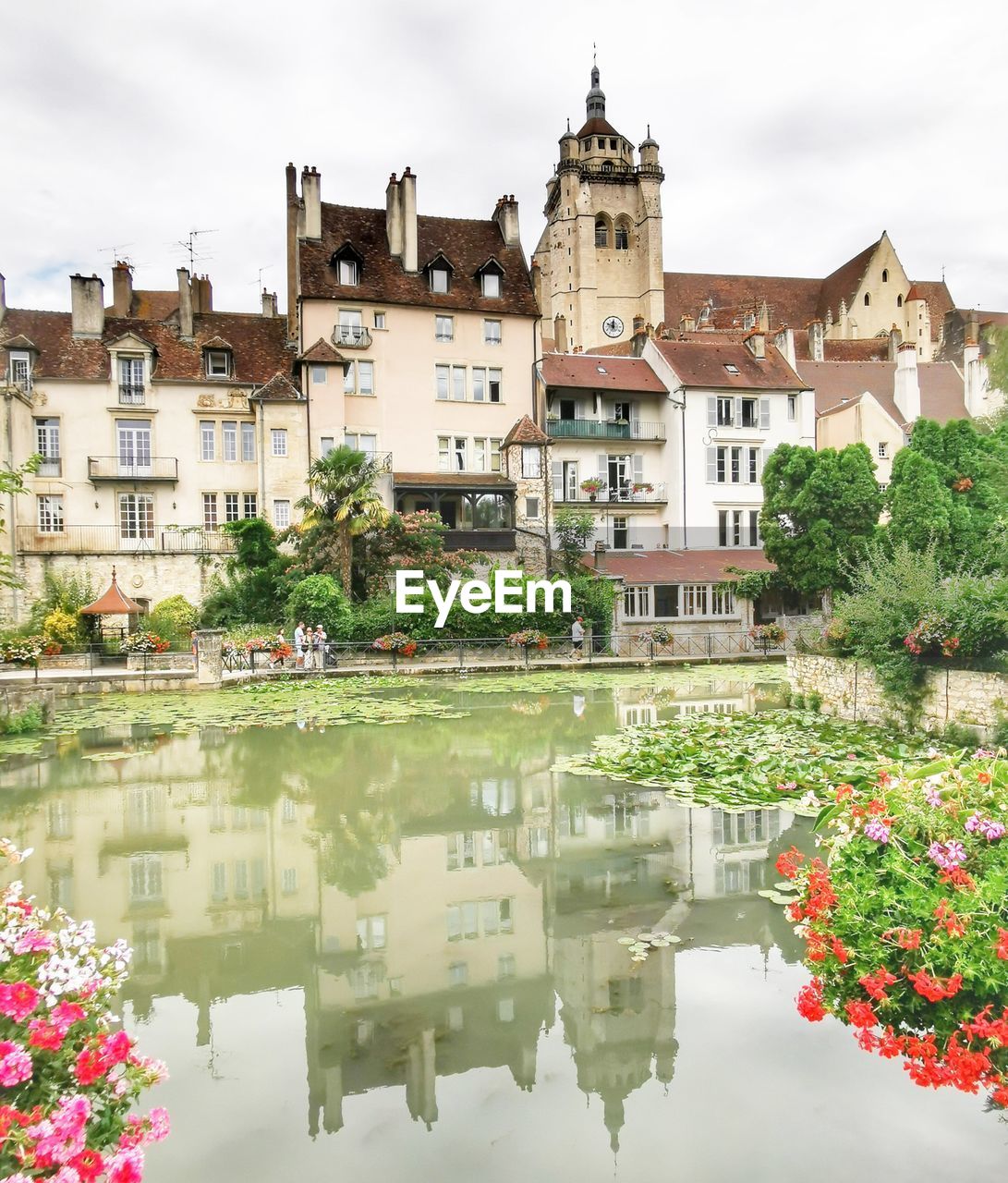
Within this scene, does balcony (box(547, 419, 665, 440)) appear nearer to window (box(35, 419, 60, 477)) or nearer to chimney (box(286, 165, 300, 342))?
chimney (box(286, 165, 300, 342))

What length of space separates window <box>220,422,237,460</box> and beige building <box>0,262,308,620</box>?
5 centimetres

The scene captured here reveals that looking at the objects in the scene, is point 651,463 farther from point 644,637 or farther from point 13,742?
point 13,742

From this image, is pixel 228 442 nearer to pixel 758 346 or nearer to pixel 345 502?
pixel 345 502

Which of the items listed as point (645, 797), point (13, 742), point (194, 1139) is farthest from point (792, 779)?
point (13, 742)

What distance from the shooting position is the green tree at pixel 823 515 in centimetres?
3117

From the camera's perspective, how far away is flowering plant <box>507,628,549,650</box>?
2747 centimetres

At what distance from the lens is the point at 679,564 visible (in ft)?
115

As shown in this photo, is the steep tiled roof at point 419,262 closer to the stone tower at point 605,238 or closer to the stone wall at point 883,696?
the stone tower at point 605,238

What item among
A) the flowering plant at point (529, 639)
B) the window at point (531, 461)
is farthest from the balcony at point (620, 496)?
the flowering plant at point (529, 639)

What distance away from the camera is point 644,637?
29.7m

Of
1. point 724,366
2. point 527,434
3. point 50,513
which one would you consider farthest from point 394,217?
point 50,513

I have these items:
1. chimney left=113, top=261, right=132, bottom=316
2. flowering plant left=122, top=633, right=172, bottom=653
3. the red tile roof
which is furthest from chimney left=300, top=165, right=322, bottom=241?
flowering plant left=122, top=633, right=172, bottom=653

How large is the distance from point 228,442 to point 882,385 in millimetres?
33296

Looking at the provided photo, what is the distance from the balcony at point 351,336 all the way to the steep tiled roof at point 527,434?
716cm
